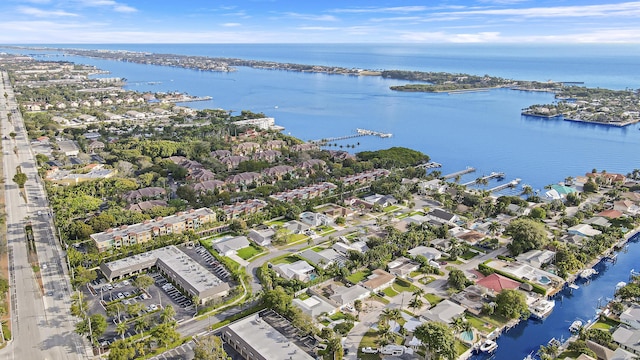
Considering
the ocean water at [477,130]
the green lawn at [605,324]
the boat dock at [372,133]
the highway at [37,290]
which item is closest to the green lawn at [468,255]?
the ocean water at [477,130]

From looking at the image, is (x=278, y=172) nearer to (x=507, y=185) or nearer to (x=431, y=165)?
(x=431, y=165)

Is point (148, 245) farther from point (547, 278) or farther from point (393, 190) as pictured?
point (547, 278)

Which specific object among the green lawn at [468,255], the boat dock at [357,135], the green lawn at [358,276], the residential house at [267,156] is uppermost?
the boat dock at [357,135]

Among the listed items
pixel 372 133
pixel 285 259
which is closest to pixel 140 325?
pixel 285 259

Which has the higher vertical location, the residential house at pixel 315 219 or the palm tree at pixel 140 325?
the residential house at pixel 315 219

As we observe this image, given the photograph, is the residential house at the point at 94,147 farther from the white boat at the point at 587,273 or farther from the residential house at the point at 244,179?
the white boat at the point at 587,273

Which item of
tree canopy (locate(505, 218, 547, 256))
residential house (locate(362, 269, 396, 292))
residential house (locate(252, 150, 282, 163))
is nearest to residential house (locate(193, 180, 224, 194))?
residential house (locate(252, 150, 282, 163))

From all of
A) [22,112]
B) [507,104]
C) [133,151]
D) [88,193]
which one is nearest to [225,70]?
[22,112]

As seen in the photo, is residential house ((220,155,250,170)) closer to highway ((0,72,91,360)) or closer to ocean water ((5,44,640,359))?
ocean water ((5,44,640,359))
